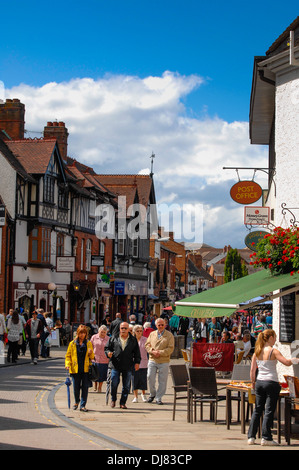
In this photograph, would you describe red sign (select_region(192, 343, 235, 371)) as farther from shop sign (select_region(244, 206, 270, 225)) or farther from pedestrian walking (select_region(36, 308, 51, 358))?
pedestrian walking (select_region(36, 308, 51, 358))

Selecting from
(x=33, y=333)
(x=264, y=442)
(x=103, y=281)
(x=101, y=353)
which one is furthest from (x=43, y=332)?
(x=103, y=281)

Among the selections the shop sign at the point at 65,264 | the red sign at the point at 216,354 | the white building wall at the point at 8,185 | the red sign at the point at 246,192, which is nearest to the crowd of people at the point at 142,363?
the red sign at the point at 216,354

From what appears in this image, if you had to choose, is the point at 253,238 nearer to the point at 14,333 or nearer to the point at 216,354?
the point at 216,354

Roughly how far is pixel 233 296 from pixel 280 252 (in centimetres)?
122

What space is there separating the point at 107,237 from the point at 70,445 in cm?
4744

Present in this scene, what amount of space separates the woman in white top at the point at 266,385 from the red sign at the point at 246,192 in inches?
292

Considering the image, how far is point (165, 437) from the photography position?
11.2 meters

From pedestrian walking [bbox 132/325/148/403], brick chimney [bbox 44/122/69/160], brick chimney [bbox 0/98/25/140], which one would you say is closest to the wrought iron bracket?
pedestrian walking [bbox 132/325/148/403]

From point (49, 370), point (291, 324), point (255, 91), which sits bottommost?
point (49, 370)

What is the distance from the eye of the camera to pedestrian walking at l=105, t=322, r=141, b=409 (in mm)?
15180

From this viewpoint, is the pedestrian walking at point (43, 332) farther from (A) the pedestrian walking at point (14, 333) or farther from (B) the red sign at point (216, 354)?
(B) the red sign at point (216, 354)
